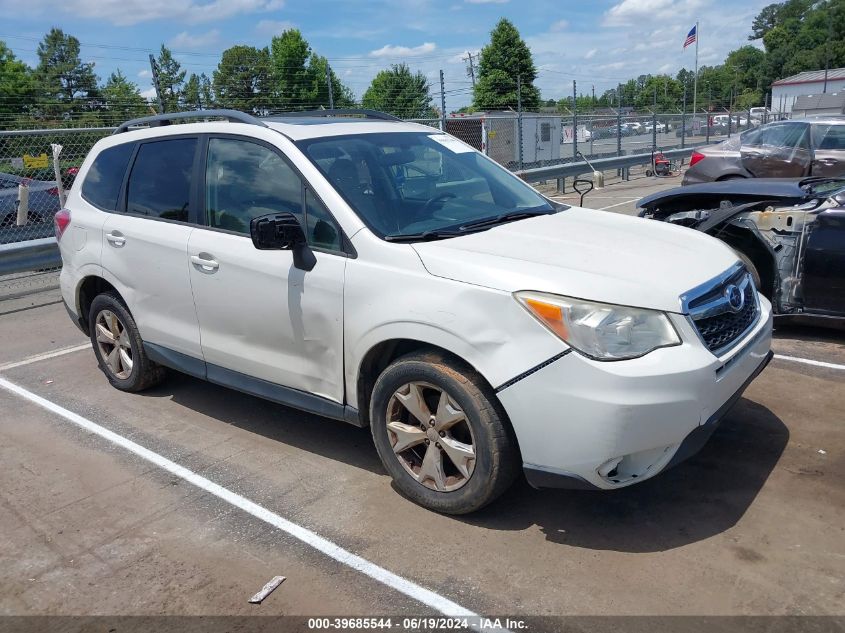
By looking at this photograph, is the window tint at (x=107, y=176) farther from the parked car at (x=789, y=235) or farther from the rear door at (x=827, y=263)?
the rear door at (x=827, y=263)

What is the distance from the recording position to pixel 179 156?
4.70 m

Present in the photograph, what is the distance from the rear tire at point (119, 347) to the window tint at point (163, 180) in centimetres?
72

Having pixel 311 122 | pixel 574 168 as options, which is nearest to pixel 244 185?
pixel 311 122

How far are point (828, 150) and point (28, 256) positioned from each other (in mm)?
10915

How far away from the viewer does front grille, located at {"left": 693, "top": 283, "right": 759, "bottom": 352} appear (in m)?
3.27

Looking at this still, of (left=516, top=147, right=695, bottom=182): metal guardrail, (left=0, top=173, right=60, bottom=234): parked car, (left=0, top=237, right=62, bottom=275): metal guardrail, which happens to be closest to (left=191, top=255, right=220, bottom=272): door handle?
(left=0, top=237, right=62, bottom=275): metal guardrail

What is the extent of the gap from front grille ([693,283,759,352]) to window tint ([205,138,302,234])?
6.83 feet

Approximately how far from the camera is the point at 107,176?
5.29 metres

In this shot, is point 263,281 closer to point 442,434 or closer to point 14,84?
point 442,434

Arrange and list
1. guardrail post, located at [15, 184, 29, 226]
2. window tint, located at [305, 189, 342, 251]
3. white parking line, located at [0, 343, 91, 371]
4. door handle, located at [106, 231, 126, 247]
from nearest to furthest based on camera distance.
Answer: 1. window tint, located at [305, 189, 342, 251]
2. door handle, located at [106, 231, 126, 247]
3. white parking line, located at [0, 343, 91, 371]
4. guardrail post, located at [15, 184, 29, 226]

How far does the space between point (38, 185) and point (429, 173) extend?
9311 mm

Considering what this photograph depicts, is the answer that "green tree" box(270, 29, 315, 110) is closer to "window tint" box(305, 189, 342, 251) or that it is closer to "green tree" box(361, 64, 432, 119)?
"green tree" box(361, 64, 432, 119)

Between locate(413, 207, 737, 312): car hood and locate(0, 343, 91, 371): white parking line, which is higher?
locate(413, 207, 737, 312): car hood

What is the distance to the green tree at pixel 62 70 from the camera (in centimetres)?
3879
